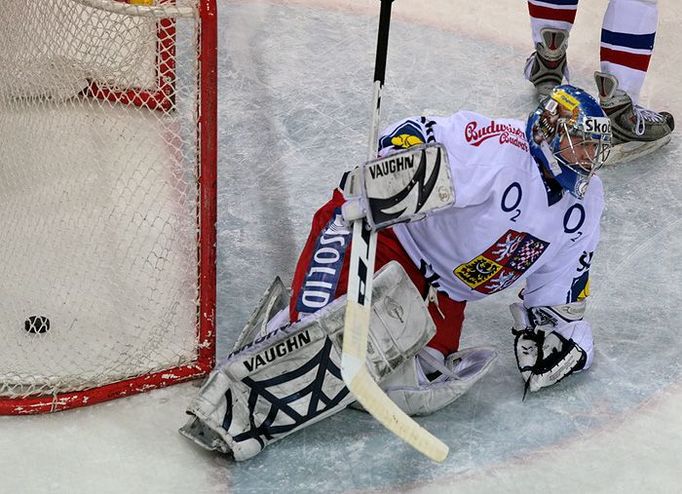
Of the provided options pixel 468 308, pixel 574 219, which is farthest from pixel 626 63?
pixel 574 219

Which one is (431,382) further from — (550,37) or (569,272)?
(550,37)

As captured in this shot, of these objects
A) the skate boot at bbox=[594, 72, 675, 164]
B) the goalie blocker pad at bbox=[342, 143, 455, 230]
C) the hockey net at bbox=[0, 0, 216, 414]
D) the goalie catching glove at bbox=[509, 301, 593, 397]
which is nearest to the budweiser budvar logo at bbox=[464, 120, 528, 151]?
the goalie blocker pad at bbox=[342, 143, 455, 230]

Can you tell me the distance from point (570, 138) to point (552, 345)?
51cm

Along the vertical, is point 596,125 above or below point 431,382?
above

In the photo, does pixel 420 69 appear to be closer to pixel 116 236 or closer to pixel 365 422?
pixel 116 236

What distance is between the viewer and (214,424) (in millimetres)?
2736

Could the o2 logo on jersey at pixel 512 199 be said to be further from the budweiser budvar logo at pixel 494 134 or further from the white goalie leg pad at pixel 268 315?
the white goalie leg pad at pixel 268 315

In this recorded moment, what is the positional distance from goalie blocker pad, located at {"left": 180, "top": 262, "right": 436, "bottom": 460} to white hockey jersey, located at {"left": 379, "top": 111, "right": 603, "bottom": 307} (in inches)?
6.7

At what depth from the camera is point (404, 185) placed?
2516 mm

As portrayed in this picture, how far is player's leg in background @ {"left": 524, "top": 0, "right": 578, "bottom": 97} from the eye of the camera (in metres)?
4.09

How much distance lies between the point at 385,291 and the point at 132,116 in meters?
1.07

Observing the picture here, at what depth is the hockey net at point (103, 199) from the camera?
9.52ft

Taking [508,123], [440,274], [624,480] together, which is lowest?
[624,480]

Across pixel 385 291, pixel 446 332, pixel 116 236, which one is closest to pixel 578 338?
pixel 446 332
